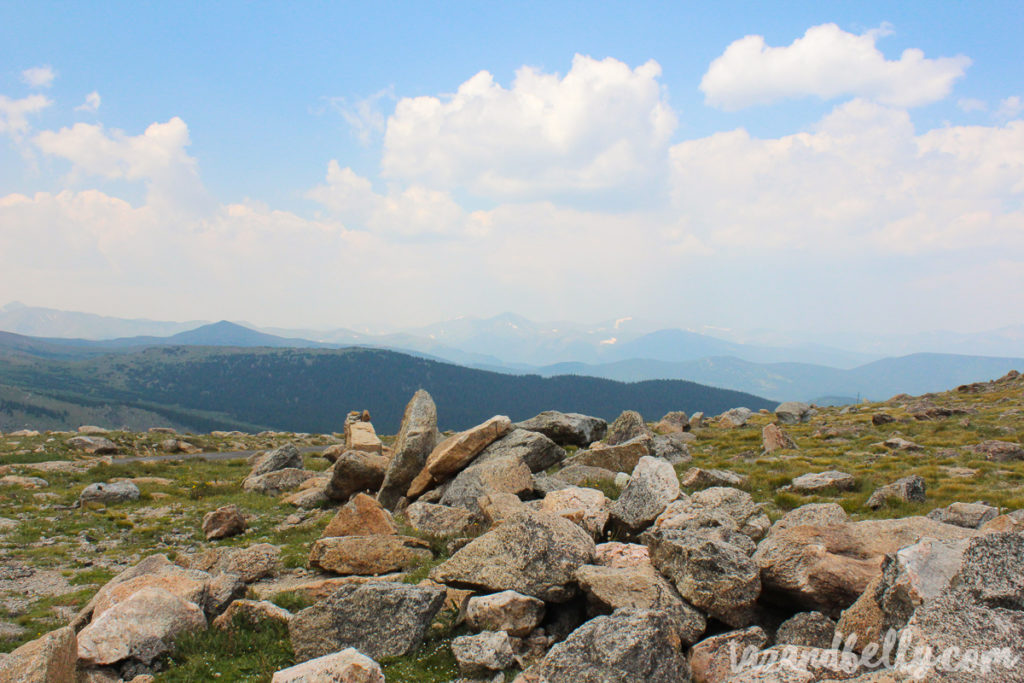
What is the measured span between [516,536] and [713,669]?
5432 millimetres

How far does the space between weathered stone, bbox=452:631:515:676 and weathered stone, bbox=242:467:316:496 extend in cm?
3146

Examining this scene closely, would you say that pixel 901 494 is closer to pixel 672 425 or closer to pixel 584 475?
pixel 584 475

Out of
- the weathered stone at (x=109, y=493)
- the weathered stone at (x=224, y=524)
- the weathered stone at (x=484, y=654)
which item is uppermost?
the weathered stone at (x=484, y=654)

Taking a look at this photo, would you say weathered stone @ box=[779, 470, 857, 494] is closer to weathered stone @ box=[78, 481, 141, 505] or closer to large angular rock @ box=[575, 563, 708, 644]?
large angular rock @ box=[575, 563, 708, 644]

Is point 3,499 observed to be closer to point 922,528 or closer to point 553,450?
point 553,450

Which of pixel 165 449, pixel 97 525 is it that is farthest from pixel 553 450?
pixel 165 449

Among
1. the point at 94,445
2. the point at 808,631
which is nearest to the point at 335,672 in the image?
the point at 808,631

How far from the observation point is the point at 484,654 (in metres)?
11.4

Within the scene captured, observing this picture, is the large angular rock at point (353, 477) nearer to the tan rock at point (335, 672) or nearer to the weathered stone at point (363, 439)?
the weathered stone at point (363, 439)

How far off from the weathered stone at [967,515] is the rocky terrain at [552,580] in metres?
0.07

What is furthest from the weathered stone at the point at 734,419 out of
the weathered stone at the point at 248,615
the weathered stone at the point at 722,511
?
the weathered stone at the point at 248,615

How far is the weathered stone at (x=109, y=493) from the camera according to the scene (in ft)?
118

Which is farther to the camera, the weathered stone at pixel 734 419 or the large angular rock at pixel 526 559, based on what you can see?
the weathered stone at pixel 734 419

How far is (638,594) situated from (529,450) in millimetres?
18332
